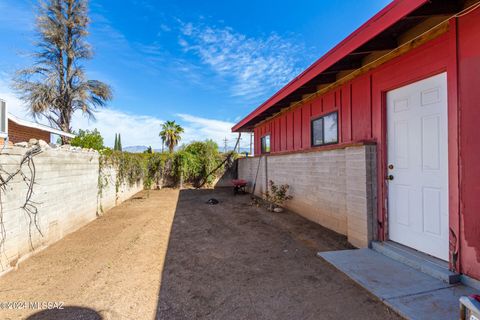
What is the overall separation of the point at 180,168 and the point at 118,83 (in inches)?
257

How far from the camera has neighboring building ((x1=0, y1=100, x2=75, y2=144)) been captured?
284 inches

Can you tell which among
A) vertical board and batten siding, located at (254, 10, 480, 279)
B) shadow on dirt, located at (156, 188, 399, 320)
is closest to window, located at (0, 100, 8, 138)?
shadow on dirt, located at (156, 188, 399, 320)

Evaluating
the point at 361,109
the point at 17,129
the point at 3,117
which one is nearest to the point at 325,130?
the point at 361,109

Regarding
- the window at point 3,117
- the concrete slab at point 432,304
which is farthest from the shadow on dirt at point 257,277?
the window at point 3,117

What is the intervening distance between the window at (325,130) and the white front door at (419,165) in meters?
1.71

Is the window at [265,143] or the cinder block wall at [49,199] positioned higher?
the window at [265,143]

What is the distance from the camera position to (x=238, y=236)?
16.2ft

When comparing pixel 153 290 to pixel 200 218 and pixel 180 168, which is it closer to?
pixel 200 218

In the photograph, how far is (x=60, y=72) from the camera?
13.4m

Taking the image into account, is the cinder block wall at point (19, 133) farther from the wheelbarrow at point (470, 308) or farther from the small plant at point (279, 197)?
the wheelbarrow at point (470, 308)

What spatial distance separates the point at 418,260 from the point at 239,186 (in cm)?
847

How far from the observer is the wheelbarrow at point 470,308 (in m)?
1.30

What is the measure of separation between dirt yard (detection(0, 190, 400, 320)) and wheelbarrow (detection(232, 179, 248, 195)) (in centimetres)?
543

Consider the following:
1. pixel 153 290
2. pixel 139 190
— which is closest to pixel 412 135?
pixel 153 290
